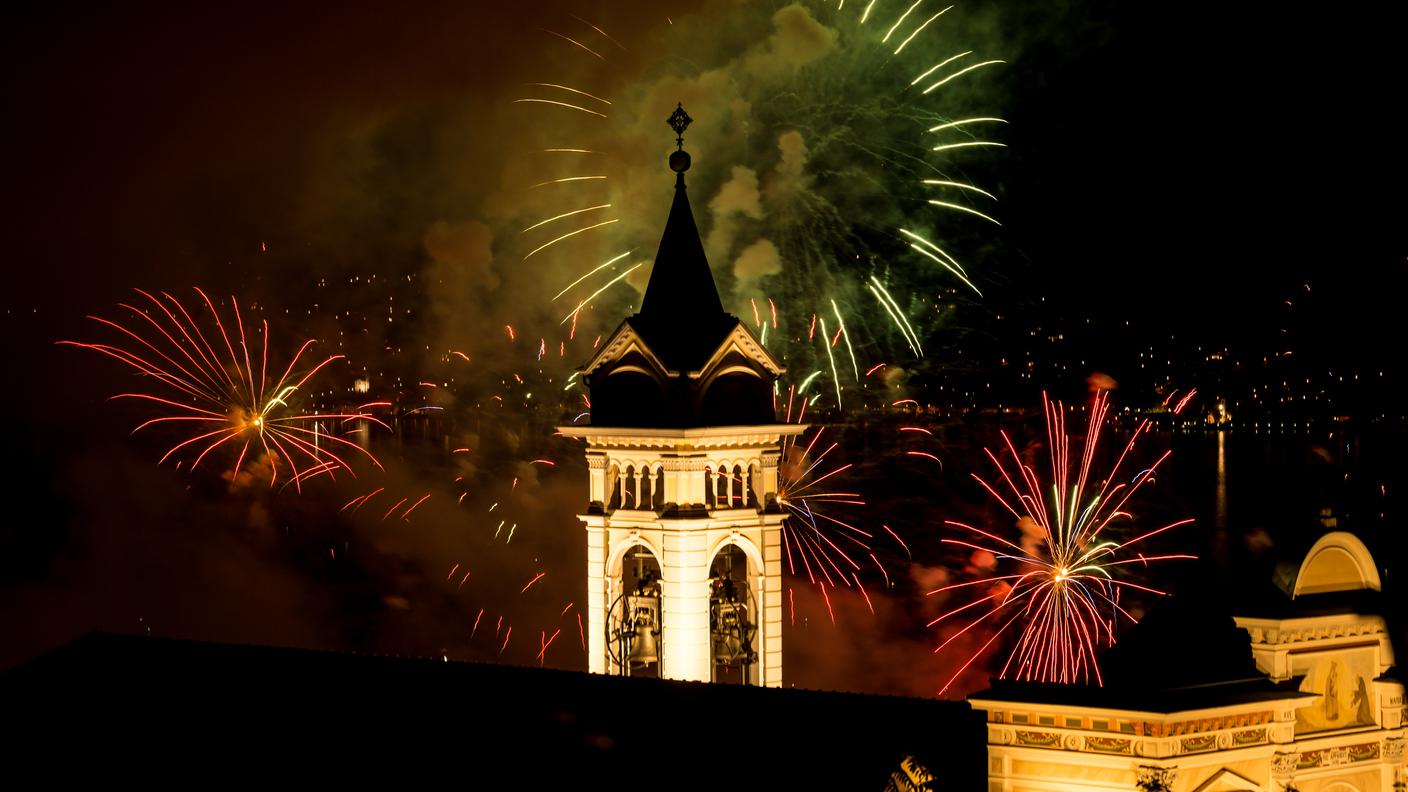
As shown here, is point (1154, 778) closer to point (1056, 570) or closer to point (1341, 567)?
point (1341, 567)

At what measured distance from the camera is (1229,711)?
1297 centimetres

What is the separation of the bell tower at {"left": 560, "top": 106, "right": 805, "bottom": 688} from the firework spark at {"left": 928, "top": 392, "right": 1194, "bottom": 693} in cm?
856

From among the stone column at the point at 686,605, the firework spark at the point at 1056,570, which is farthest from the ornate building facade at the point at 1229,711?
the firework spark at the point at 1056,570

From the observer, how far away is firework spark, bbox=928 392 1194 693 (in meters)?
29.8

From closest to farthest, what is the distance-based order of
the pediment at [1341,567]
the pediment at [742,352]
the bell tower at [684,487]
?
1. the pediment at [1341,567]
2. the bell tower at [684,487]
3. the pediment at [742,352]

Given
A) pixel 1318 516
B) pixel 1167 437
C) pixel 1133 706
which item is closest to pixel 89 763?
pixel 1133 706

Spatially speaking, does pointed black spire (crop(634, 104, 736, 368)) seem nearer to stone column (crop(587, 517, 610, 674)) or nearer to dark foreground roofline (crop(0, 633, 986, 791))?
stone column (crop(587, 517, 610, 674))

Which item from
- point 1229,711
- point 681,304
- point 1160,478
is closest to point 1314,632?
point 1229,711

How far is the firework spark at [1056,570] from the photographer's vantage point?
97.9 ft

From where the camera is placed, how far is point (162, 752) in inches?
568

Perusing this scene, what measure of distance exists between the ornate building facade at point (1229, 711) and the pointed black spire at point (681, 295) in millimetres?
5472

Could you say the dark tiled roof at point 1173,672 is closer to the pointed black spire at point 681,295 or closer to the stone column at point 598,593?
the stone column at point 598,593

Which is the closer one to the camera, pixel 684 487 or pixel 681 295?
pixel 684 487

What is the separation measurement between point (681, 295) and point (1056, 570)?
52.8 ft
